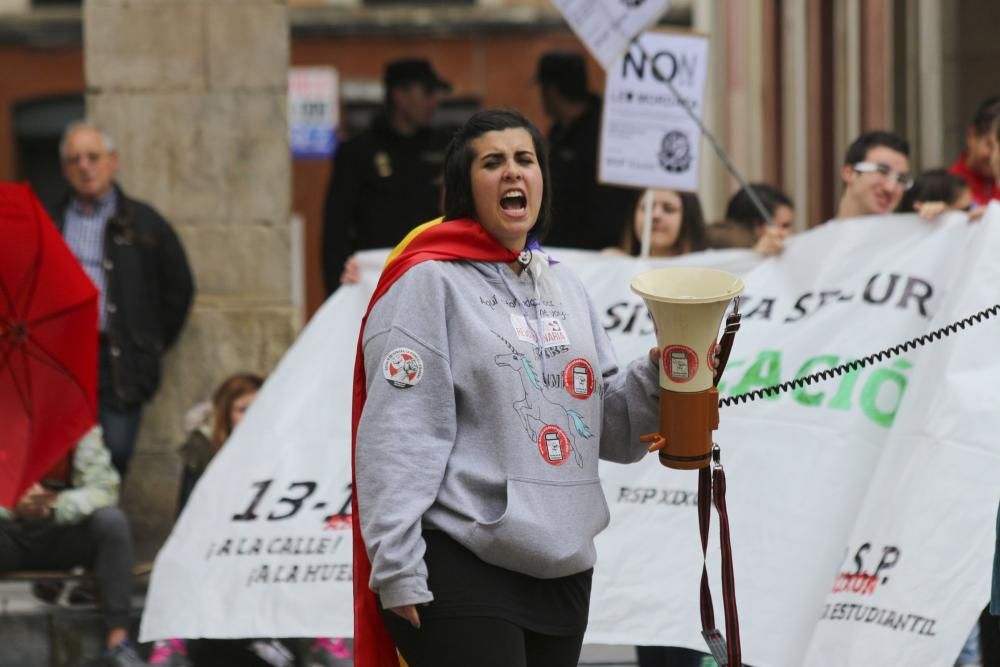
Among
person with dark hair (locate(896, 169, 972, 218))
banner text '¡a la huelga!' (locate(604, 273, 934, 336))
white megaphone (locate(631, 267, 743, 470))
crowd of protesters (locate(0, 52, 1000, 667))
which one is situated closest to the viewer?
white megaphone (locate(631, 267, 743, 470))

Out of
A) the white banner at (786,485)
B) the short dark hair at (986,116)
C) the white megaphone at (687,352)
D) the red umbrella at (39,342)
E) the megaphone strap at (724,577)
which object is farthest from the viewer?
the short dark hair at (986,116)

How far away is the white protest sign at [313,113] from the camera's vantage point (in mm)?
22500

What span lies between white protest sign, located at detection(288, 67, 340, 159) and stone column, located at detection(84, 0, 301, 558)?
12915mm

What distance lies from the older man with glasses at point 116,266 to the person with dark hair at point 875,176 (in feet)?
11.2

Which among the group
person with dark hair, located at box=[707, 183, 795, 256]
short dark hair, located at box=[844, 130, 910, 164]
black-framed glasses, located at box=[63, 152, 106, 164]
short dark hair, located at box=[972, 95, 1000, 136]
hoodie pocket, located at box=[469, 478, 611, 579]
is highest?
short dark hair, located at box=[972, 95, 1000, 136]

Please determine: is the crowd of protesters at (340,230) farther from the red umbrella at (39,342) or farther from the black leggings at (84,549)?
the red umbrella at (39,342)

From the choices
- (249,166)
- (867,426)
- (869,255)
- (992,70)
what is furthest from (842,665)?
(992,70)

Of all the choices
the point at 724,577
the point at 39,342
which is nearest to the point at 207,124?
the point at 39,342

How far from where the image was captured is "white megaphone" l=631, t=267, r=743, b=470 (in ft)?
14.0

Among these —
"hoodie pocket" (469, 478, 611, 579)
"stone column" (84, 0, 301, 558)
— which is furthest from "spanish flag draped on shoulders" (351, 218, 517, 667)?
"stone column" (84, 0, 301, 558)

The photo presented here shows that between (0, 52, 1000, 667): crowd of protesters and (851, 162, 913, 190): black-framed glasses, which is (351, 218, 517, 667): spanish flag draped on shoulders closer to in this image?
(0, 52, 1000, 667): crowd of protesters

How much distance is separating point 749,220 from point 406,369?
467cm

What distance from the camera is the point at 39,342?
6.90m

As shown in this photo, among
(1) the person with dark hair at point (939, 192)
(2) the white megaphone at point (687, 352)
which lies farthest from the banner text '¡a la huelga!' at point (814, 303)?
(2) the white megaphone at point (687, 352)
